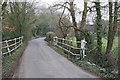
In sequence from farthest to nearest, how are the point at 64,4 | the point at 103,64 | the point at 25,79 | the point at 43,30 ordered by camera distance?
1. the point at 43,30
2. the point at 64,4
3. the point at 103,64
4. the point at 25,79

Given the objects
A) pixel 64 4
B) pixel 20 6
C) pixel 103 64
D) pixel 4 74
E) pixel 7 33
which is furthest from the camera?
pixel 20 6

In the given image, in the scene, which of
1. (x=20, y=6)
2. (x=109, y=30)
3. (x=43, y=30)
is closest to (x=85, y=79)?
(x=109, y=30)

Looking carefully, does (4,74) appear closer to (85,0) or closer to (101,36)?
(101,36)

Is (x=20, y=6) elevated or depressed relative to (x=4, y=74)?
elevated

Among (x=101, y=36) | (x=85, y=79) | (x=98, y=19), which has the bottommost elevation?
(x=85, y=79)

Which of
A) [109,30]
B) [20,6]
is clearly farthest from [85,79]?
[20,6]

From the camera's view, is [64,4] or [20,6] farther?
[20,6]

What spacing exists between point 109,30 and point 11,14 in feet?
38.4

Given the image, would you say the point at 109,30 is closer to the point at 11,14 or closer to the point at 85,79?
the point at 85,79

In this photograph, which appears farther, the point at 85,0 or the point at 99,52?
the point at 85,0

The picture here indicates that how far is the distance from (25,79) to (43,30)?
52517mm

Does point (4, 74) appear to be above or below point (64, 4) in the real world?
below

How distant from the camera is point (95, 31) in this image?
28.0 feet

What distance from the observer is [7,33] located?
46.1 feet
